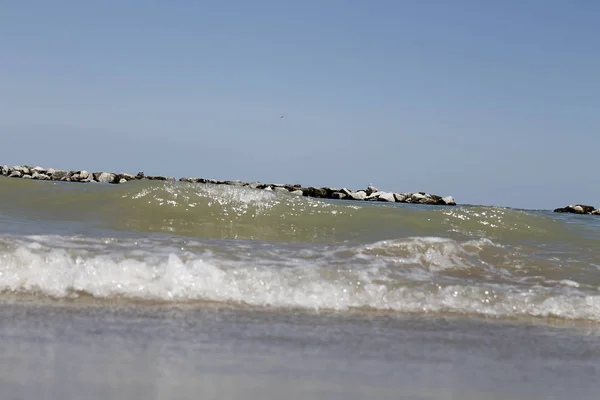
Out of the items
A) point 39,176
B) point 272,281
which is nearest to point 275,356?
point 272,281

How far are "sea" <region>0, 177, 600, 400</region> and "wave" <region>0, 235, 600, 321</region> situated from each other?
13 mm

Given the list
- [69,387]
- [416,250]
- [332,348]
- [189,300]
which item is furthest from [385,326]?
[416,250]

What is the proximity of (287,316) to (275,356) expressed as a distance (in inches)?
39.0

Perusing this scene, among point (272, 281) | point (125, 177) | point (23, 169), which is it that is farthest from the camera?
point (23, 169)

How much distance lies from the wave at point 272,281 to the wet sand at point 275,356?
0.33m

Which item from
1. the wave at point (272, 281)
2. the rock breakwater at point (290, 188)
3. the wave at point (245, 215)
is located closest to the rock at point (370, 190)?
the rock breakwater at point (290, 188)

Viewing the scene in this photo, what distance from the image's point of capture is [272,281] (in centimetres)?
412

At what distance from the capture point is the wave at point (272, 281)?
3.88 metres

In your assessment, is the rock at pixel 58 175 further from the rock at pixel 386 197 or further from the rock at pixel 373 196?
the rock at pixel 386 197

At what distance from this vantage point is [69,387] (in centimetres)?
193

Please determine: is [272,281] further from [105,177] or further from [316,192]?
[105,177]

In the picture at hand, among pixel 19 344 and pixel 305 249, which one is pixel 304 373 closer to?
pixel 19 344

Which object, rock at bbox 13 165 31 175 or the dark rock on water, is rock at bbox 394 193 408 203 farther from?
rock at bbox 13 165 31 175

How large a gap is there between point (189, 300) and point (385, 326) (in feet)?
3.64
